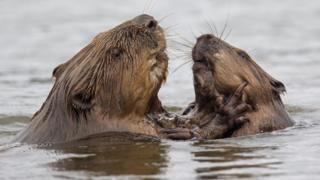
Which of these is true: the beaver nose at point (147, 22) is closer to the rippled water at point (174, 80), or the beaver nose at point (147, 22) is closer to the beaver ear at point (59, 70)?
the rippled water at point (174, 80)

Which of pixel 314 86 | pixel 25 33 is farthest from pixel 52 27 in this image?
pixel 314 86

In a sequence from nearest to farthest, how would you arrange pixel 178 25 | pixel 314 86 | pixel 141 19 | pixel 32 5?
pixel 141 19 < pixel 314 86 < pixel 178 25 < pixel 32 5

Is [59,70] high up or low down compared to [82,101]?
up

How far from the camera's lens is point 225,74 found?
33.8ft

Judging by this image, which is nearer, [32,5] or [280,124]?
[280,124]

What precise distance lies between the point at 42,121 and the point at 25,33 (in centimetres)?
935

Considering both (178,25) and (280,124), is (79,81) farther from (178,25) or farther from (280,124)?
(178,25)

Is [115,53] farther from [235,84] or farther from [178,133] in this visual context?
[235,84]

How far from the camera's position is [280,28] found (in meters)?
18.7

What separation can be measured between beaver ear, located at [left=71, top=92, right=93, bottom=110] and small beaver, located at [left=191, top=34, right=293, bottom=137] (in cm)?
126

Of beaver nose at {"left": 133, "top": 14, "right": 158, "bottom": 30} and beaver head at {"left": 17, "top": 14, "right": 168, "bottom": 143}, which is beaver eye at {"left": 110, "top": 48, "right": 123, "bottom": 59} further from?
beaver nose at {"left": 133, "top": 14, "right": 158, "bottom": 30}

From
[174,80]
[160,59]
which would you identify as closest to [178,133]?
[160,59]

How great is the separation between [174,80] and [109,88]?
6093mm

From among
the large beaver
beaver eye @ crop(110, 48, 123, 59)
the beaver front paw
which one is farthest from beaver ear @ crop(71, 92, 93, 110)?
the beaver front paw
